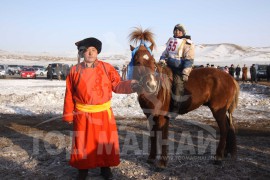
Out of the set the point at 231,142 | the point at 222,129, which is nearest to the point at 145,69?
the point at 222,129

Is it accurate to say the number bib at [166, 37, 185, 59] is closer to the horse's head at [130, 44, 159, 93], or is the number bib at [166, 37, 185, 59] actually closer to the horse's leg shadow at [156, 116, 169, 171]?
the horse's head at [130, 44, 159, 93]

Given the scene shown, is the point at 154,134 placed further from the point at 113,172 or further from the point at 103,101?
the point at 103,101

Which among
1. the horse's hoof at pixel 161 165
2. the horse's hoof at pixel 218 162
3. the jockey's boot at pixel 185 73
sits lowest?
the horse's hoof at pixel 218 162

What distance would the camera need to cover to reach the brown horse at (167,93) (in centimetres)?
483

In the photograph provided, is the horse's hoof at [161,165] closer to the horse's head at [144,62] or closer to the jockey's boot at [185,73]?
the horse's head at [144,62]

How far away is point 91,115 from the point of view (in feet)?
14.7

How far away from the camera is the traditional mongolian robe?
4.45 m

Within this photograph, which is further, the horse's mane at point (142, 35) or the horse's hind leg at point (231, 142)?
the horse's hind leg at point (231, 142)

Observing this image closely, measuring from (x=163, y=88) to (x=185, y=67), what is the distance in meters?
0.69

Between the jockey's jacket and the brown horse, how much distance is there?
0.39 metres

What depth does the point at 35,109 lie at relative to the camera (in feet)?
40.6

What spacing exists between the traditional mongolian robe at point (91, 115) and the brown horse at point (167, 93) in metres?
0.49

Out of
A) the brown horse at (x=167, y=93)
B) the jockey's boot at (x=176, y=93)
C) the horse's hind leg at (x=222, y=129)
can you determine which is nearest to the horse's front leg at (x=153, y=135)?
the brown horse at (x=167, y=93)

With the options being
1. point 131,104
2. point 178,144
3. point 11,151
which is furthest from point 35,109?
point 178,144
